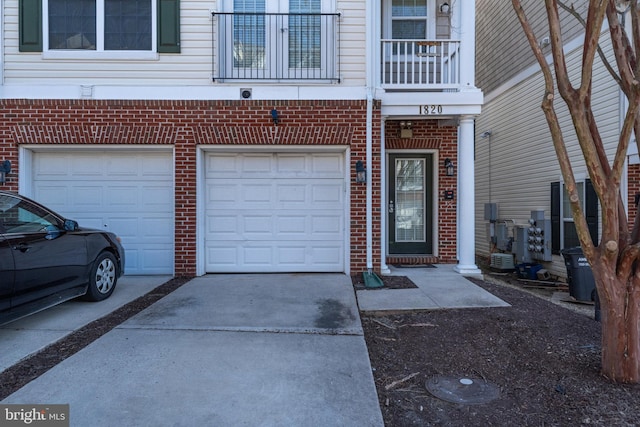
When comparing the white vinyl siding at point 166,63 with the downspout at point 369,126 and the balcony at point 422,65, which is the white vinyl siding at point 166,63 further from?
the balcony at point 422,65

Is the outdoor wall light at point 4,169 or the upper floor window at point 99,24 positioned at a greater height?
the upper floor window at point 99,24

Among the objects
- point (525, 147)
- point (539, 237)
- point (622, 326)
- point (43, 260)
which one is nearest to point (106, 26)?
point (43, 260)

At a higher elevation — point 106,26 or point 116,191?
point 106,26

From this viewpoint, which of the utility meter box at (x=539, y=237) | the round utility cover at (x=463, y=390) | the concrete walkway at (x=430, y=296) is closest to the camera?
the round utility cover at (x=463, y=390)

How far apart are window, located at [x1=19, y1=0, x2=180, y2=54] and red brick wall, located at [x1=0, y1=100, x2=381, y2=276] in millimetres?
932

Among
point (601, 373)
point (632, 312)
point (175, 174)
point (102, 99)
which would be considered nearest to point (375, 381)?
point (601, 373)

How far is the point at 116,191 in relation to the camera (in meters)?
7.05

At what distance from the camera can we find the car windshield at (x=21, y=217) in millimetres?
4066

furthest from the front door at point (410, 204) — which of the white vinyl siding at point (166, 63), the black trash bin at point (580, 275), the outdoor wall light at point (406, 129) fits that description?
the black trash bin at point (580, 275)

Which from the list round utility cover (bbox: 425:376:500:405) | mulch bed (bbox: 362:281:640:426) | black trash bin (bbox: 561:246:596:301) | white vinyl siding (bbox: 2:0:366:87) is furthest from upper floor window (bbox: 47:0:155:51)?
black trash bin (bbox: 561:246:596:301)

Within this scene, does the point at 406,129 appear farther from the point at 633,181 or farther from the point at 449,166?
the point at 633,181

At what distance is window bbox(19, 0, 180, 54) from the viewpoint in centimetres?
673

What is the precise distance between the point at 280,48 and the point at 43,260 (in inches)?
187

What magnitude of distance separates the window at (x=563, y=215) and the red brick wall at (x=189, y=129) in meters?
4.34
